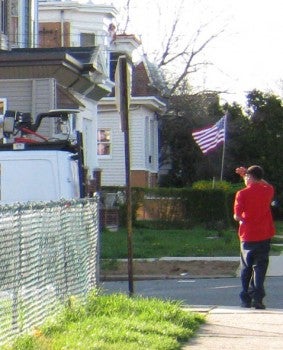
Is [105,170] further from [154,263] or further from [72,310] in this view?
[72,310]

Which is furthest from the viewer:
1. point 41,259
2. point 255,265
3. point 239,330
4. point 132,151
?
point 132,151

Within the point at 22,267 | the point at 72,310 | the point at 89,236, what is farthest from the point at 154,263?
the point at 22,267

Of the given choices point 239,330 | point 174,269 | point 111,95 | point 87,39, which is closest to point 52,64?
point 174,269

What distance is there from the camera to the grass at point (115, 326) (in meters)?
9.01

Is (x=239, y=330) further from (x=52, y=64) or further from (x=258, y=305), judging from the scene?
(x=52, y=64)

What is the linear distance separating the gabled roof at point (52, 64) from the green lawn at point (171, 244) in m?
4.24

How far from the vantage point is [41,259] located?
995 cm

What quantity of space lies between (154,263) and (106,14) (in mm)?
19190

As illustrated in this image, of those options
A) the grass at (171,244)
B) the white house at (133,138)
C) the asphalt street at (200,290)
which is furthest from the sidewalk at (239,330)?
the white house at (133,138)

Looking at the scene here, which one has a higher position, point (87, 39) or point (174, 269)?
point (87, 39)

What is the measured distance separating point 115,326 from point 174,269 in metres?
10.5

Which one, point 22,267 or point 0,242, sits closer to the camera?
point 0,242

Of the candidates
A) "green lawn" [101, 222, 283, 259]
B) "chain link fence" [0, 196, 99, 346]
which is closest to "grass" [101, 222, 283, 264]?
"green lawn" [101, 222, 283, 259]

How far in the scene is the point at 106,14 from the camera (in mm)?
38969
